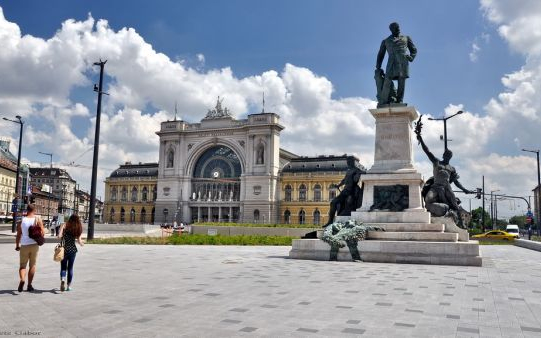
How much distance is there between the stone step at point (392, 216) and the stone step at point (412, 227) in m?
0.33

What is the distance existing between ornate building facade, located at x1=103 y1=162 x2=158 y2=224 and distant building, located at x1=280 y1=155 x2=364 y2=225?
30815 mm

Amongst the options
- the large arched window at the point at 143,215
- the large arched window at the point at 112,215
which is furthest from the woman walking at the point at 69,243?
the large arched window at the point at 112,215

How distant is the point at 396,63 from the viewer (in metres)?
21.0

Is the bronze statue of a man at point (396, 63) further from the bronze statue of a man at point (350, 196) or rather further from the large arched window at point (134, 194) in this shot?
the large arched window at point (134, 194)

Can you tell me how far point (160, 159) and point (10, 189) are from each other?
28763 mm

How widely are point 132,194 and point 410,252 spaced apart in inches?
4047

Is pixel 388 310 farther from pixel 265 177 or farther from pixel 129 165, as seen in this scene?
pixel 129 165

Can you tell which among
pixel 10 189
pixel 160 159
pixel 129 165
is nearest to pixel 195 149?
pixel 160 159

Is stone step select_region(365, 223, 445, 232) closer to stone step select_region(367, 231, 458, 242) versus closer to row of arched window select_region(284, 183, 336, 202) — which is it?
stone step select_region(367, 231, 458, 242)

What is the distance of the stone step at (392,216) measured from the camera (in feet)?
60.3

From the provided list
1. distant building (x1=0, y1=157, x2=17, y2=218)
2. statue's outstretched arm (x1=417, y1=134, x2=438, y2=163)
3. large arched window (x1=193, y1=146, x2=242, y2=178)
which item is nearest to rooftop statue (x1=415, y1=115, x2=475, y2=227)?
statue's outstretched arm (x1=417, y1=134, x2=438, y2=163)

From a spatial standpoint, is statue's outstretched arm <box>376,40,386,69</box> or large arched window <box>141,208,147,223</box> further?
large arched window <box>141,208,147,223</box>

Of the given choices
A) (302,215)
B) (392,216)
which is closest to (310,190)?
(302,215)

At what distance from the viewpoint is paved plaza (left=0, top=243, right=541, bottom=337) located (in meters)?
7.14
